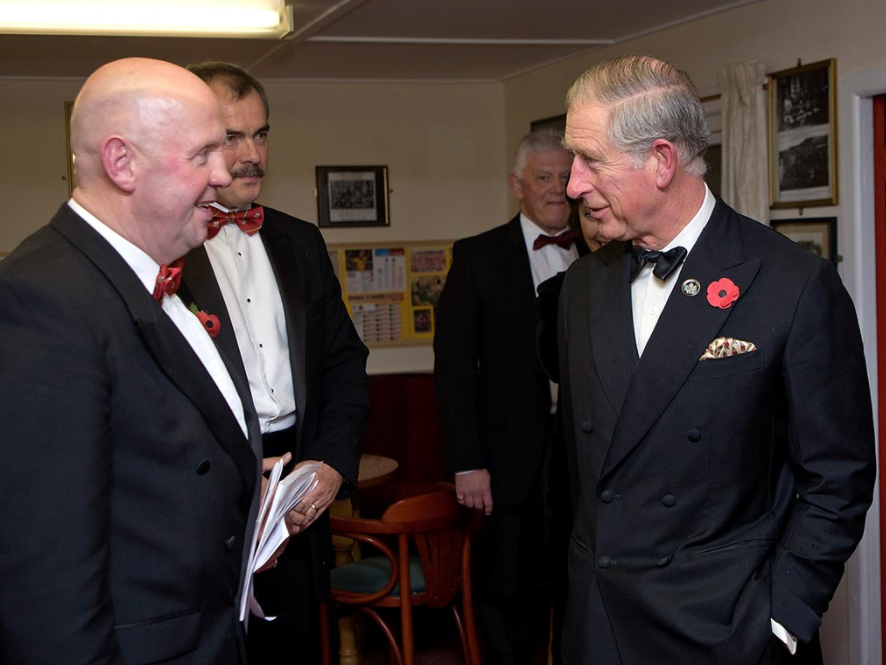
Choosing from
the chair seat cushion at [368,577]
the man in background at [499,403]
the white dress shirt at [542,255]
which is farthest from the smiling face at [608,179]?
the chair seat cushion at [368,577]

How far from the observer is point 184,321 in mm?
1895

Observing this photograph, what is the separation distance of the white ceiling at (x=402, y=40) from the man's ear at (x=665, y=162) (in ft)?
7.81

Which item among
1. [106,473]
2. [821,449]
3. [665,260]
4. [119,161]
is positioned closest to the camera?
[106,473]

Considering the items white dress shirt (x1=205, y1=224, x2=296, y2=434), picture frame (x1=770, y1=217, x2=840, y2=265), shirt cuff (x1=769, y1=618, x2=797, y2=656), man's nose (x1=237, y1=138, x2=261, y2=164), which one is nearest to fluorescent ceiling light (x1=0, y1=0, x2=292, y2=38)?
man's nose (x1=237, y1=138, x2=261, y2=164)

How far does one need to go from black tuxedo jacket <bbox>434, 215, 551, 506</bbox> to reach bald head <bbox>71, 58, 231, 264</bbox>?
192 cm

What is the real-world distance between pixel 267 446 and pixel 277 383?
0.16 metres

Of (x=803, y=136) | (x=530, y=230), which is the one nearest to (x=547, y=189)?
(x=530, y=230)

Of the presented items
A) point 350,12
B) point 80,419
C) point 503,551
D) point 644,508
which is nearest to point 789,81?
point 350,12

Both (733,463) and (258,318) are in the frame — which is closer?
(733,463)

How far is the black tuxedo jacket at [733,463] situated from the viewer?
1981 millimetres

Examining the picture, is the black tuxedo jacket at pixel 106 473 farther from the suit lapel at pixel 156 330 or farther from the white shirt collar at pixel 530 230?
the white shirt collar at pixel 530 230

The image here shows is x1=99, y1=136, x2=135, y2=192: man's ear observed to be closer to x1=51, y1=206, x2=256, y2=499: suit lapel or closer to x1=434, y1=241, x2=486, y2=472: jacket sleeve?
x1=51, y1=206, x2=256, y2=499: suit lapel

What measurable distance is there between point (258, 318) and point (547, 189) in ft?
5.25

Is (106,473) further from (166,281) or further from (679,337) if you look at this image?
(679,337)
